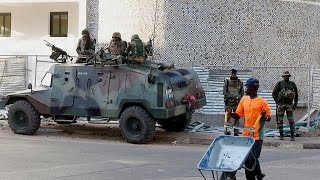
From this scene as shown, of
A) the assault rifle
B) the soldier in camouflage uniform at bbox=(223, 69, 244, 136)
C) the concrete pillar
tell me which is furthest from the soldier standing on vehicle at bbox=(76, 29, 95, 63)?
the soldier in camouflage uniform at bbox=(223, 69, 244, 136)

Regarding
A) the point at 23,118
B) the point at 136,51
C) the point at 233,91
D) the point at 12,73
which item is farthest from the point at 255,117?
the point at 12,73

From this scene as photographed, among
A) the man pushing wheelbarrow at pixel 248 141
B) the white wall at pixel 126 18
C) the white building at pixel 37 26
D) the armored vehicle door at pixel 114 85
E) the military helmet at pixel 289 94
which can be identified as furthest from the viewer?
the white building at pixel 37 26

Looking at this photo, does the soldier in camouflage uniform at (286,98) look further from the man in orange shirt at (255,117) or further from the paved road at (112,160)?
the man in orange shirt at (255,117)

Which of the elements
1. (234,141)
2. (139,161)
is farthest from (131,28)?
(234,141)

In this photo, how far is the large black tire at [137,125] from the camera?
48.5 feet

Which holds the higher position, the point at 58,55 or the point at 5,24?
the point at 5,24

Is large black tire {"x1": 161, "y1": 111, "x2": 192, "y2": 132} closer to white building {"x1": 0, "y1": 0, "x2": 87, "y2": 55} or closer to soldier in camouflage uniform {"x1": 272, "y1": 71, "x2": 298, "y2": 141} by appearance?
soldier in camouflage uniform {"x1": 272, "y1": 71, "x2": 298, "y2": 141}

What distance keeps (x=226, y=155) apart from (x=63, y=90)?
29.0 ft

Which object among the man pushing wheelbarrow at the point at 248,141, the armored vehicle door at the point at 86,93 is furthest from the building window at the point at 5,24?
the man pushing wheelbarrow at the point at 248,141

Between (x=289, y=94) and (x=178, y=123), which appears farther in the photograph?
(x=178, y=123)

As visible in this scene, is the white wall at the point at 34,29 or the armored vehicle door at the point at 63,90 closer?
the armored vehicle door at the point at 63,90

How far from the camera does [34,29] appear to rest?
22.8 m

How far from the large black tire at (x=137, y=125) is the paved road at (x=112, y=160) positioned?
281mm

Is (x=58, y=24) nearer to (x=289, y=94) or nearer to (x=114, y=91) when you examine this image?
(x=114, y=91)
